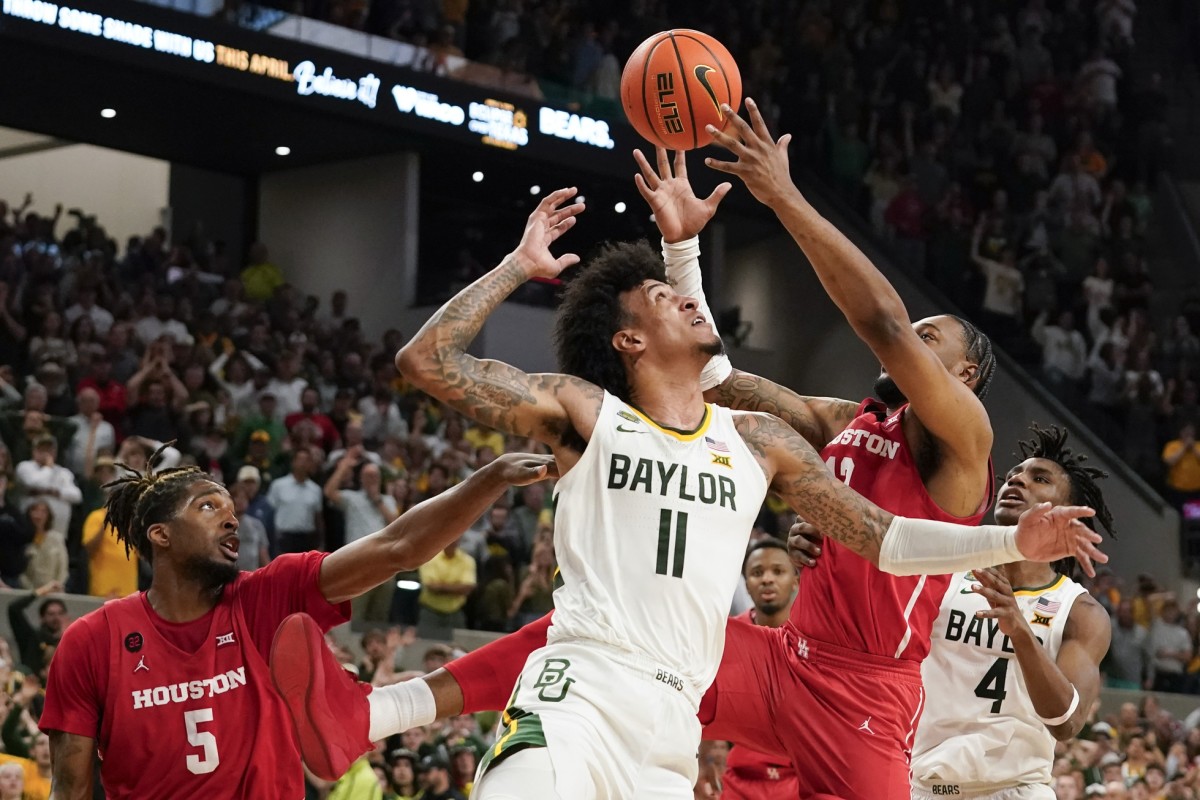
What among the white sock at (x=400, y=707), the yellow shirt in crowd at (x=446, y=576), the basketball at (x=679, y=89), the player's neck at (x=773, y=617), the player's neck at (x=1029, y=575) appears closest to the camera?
the white sock at (x=400, y=707)

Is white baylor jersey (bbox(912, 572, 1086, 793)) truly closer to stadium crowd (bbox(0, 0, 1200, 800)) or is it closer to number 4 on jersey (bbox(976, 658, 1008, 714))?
number 4 on jersey (bbox(976, 658, 1008, 714))

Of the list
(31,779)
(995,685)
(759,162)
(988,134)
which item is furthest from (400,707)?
(988,134)

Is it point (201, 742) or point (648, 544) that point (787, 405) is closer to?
point (648, 544)

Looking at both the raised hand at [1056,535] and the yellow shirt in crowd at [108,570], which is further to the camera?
the yellow shirt in crowd at [108,570]

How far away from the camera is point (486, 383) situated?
454cm

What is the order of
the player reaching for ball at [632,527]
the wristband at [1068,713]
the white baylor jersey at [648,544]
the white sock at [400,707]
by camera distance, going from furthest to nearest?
the wristband at [1068,713] → the white sock at [400,707] → the white baylor jersey at [648,544] → the player reaching for ball at [632,527]

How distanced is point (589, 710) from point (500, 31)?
15.0 meters

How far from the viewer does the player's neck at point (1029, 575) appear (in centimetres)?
648

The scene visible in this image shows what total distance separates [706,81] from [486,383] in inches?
75.9

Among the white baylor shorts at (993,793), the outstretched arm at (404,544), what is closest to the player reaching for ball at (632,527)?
the outstretched arm at (404,544)

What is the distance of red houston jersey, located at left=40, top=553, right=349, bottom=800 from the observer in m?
5.25

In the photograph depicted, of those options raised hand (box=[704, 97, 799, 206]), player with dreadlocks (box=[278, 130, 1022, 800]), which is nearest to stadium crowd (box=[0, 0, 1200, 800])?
player with dreadlocks (box=[278, 130, 1022, 800])

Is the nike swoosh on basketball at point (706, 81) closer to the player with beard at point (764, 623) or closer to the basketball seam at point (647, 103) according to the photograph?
the basketball seam at point (647, 103)

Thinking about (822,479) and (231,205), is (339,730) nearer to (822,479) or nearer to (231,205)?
(822,479)
